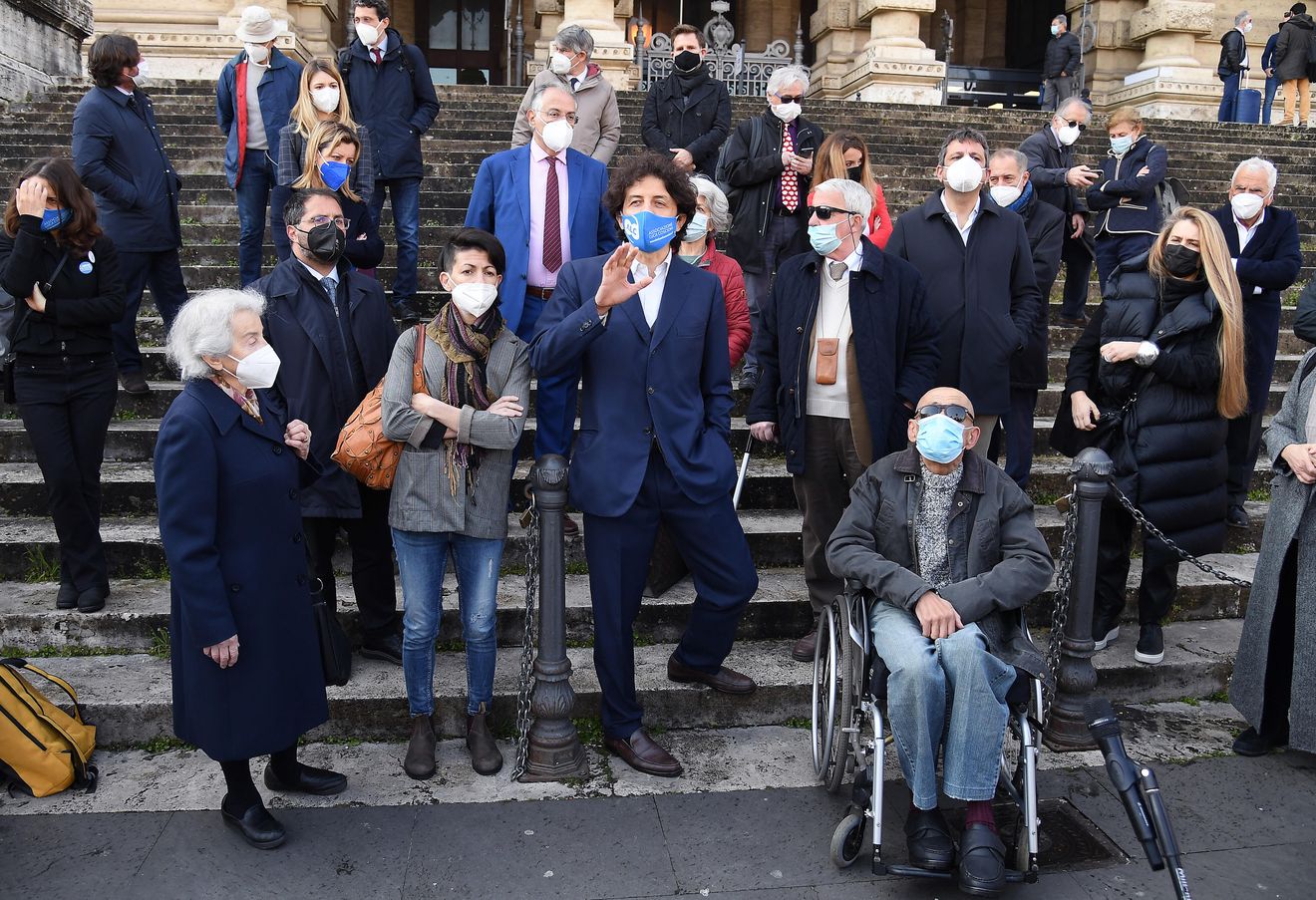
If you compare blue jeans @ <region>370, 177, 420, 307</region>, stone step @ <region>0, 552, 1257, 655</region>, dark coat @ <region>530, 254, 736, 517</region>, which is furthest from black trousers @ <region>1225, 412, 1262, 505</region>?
blue jeans @ <region>370, 177, 420, 307</region>

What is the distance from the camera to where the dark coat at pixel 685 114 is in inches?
291

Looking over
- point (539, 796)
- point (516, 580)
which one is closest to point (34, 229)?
point (516, 580)

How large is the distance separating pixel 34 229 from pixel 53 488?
1120mm

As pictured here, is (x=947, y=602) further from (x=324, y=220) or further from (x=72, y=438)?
(x=72, y=438)

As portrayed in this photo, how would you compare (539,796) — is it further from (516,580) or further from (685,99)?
(685,99)

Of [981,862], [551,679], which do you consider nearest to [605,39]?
[551,679]

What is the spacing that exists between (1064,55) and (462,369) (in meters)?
13.6

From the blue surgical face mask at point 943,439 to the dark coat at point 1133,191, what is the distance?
A: 4487mm

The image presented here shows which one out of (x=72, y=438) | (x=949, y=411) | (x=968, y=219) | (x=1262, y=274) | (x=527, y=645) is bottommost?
(x=527, y=645)

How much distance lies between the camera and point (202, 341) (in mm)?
3416

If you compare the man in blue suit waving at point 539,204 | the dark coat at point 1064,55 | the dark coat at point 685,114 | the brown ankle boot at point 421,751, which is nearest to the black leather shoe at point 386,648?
the brown ankle boot at point 421,751

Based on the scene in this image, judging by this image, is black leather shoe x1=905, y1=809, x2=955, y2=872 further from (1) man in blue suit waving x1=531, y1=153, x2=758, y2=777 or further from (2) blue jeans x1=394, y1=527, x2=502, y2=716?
(2) blue jeans x1=394, y1=527, x2=502, y2=716

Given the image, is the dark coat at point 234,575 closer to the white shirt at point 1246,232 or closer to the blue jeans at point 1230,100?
the white shirt at point 1246,232

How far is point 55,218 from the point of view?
4.64 metres
